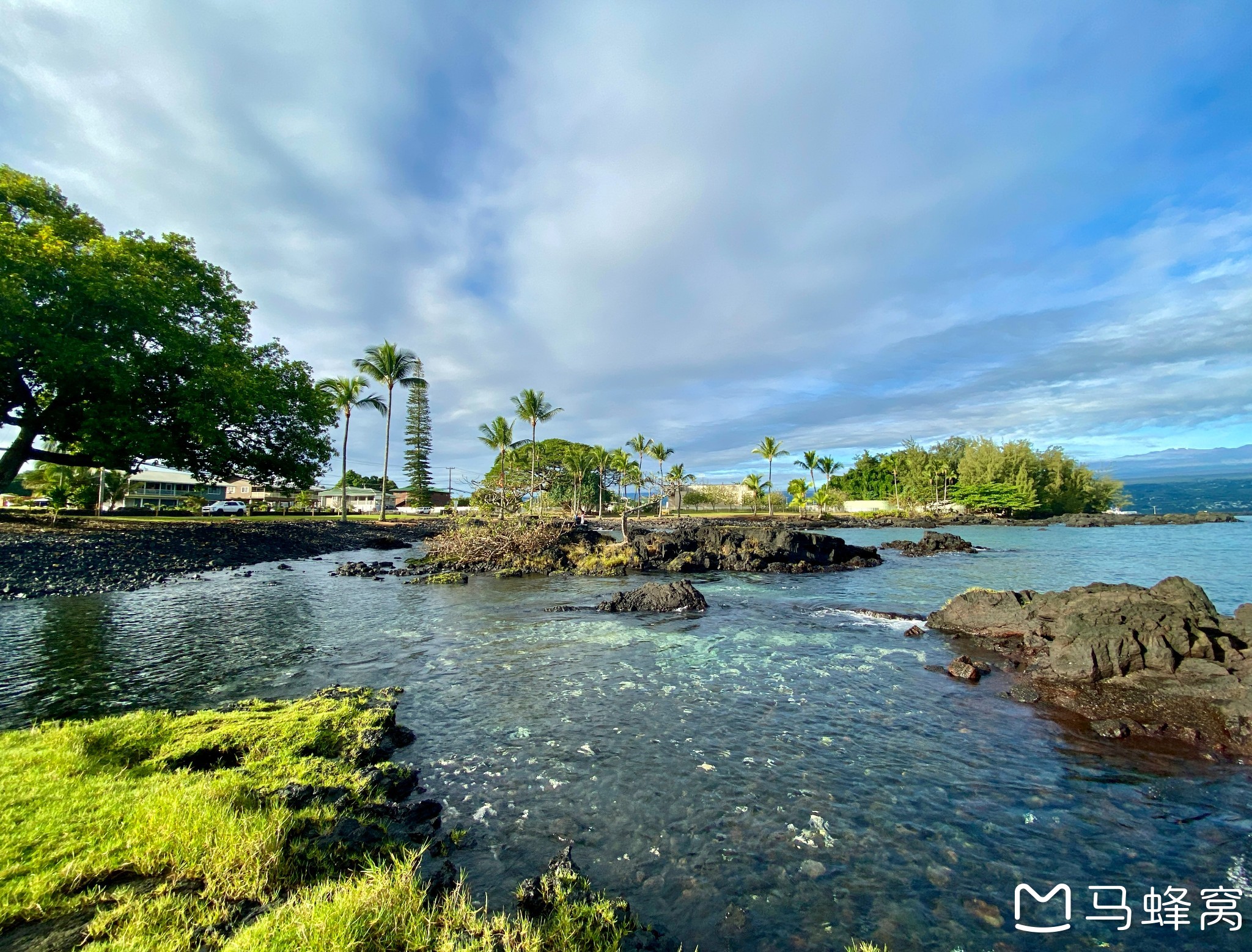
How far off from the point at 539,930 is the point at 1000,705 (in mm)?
8036

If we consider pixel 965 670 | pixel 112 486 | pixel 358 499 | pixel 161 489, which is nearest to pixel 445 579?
pixel 965 670

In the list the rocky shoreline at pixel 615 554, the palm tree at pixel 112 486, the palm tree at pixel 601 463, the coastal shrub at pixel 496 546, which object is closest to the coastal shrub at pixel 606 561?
the rocky shoreline at pixel 615 554

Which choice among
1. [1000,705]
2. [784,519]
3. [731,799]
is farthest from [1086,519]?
[731,799]

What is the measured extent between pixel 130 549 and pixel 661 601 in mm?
21763

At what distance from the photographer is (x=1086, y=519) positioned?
240ft

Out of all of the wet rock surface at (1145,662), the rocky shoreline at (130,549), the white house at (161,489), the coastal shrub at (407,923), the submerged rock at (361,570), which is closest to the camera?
the coastal shrub at (407,923)

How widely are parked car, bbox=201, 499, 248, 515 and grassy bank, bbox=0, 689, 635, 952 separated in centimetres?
5362

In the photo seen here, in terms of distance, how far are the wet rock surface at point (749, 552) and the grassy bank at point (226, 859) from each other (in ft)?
71.3

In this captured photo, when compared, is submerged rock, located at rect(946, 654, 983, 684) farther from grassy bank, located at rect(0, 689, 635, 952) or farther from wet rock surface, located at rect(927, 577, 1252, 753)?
grassy bank, located at rect(0, 689, 635, 952)

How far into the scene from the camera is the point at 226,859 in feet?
11.0

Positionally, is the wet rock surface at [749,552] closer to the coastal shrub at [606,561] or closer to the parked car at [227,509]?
the coastal shrub at [606,561]

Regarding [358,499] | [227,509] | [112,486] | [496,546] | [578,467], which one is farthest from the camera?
[358,499]

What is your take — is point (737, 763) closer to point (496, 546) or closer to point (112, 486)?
point (496, 546)

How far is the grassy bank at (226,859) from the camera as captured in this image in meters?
2.72
